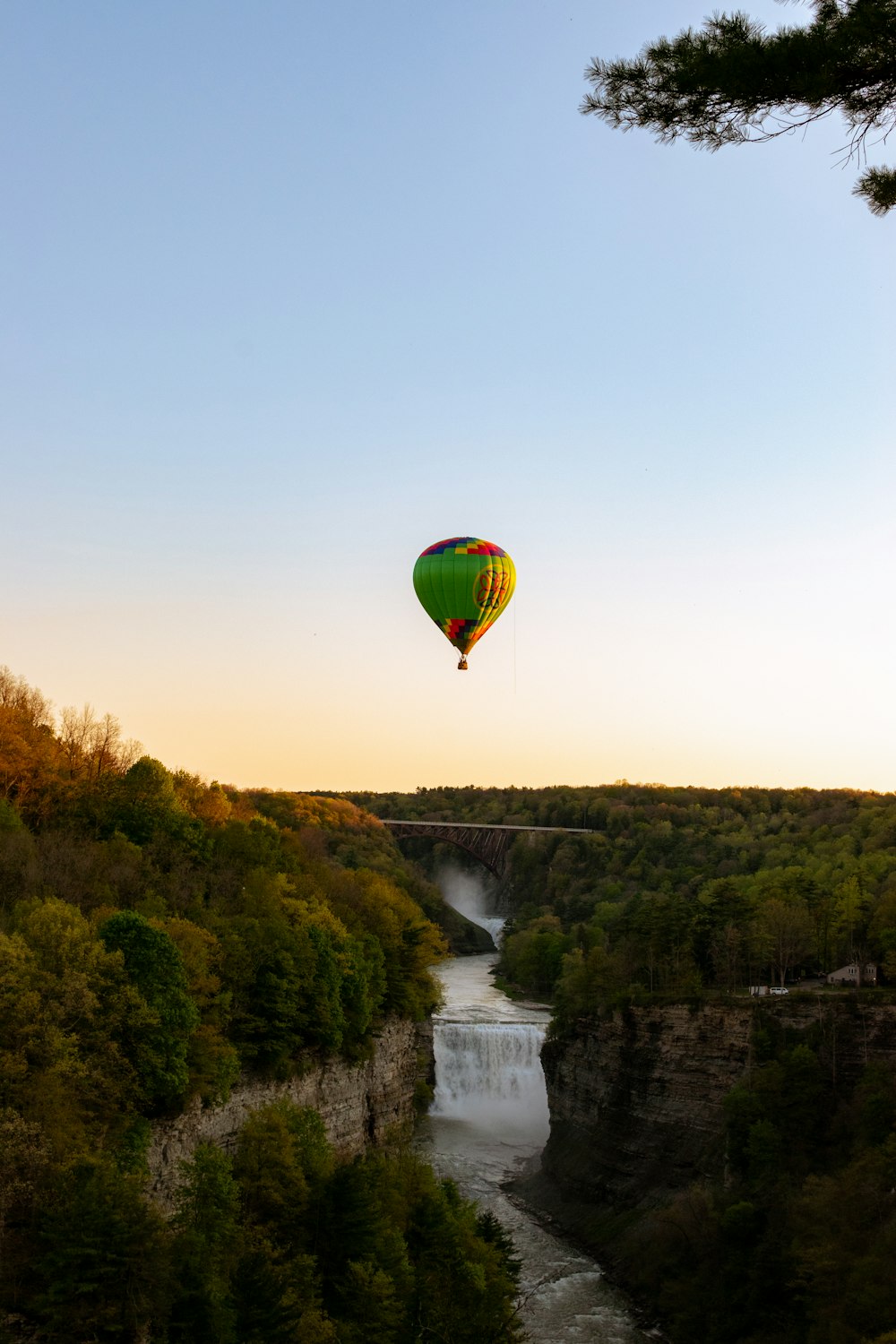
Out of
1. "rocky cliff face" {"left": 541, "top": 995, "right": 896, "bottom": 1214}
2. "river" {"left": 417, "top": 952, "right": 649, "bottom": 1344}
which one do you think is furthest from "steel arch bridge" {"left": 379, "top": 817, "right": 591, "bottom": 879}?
"rocky cliff face" {"left": 541, "top": 995, "right": 896, "bottom": 1214}

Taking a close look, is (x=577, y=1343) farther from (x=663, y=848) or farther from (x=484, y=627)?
(x=663, y=848)

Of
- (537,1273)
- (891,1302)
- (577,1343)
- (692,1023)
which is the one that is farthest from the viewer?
(692,1023)

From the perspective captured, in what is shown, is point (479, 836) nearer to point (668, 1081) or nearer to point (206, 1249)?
point (668, 1081)

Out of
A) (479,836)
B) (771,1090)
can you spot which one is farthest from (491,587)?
(479,836)

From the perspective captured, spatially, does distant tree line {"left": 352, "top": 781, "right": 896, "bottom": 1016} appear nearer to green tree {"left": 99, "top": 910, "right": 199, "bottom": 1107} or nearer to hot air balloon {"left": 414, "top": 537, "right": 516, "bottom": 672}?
hot air balloon {"left": 414, "top": 537, "right": 516, "bottom": 672}

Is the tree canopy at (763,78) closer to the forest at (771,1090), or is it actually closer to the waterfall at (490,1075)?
the forest at (771,1090)

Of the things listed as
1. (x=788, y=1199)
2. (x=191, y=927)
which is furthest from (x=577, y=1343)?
(x=191, y=927)
